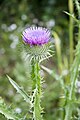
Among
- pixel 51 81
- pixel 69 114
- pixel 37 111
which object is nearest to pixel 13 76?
pixel 51 81

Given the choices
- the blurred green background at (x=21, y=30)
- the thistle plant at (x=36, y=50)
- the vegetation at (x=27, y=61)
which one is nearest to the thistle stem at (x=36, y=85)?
the thistle plant at (x=36, y=50)

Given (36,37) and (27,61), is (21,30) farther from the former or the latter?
(36,37)

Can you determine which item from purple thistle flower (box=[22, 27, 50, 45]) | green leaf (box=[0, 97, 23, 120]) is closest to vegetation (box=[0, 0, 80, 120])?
green leaf (box=[0, 97, 23, 120])

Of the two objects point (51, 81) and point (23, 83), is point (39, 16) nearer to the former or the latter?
point (51, 81)

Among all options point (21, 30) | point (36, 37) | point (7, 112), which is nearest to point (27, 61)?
point (21, 30)

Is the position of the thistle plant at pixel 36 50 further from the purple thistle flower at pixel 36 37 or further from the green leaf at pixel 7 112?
the green leaf at pixel 7 112

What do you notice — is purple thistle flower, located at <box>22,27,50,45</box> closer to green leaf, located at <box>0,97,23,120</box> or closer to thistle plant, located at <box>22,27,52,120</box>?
thistle plant, located at <box>22,27,52,120</box>
